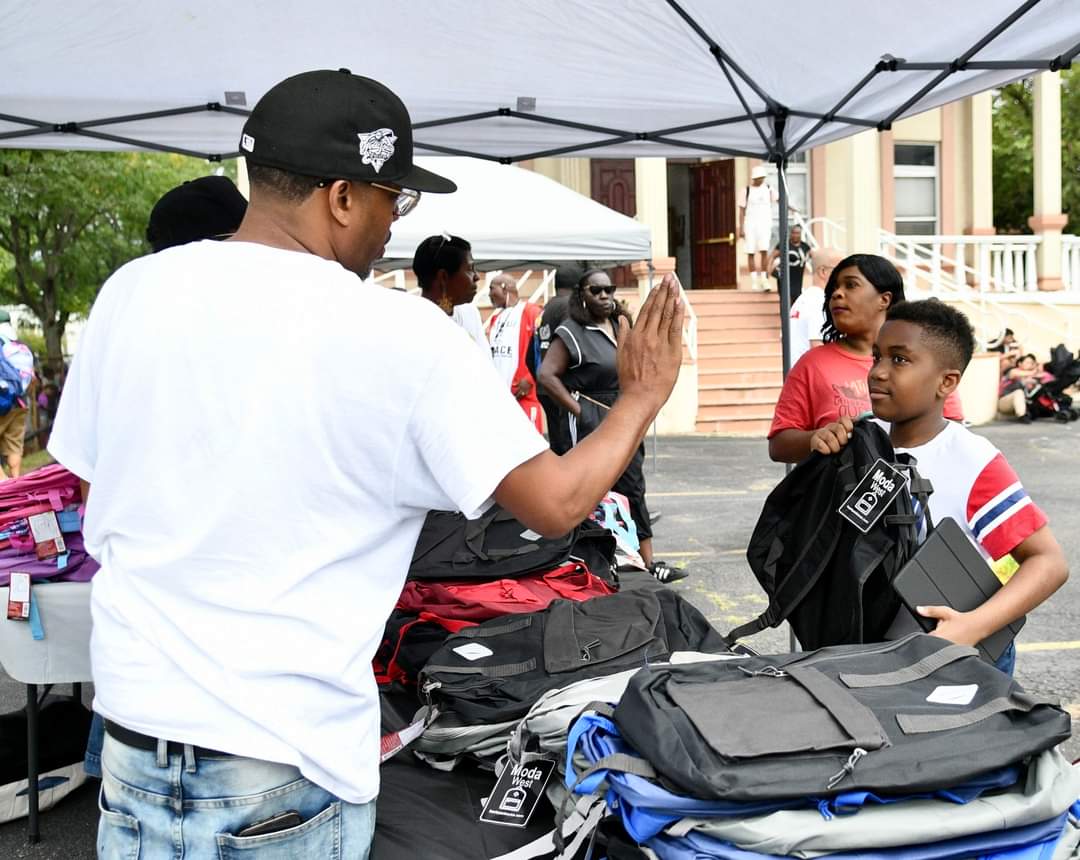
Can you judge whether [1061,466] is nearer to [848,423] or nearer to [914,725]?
[848,423]

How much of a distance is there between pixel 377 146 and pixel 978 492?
6.16ft

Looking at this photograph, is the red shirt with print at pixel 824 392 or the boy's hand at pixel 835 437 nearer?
the boy's hand at pixel 835 437

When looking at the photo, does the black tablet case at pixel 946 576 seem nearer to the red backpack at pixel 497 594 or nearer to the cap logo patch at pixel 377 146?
the red backpack at pixel 497 594

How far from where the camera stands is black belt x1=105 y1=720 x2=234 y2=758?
142 cm

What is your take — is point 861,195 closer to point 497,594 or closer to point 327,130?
point 497,594

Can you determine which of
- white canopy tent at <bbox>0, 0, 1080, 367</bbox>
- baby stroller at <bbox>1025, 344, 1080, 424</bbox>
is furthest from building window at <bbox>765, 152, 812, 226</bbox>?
white canopy tent at <bbox>0, 0, 1080, 367</bbox>

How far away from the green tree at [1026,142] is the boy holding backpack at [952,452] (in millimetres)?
24955

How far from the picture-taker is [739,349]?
52.6ft

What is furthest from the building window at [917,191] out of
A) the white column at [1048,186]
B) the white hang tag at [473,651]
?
the white hang tag at [473,651]

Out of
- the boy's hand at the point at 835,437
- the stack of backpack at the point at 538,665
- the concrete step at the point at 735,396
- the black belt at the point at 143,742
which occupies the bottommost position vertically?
the concrete step at the point at 735,396

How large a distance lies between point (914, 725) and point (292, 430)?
110 centimetres

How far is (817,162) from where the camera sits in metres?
19.2

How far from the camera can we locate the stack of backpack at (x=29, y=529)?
2.88 meters

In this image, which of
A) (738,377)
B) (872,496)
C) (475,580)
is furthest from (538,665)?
(738,377)
